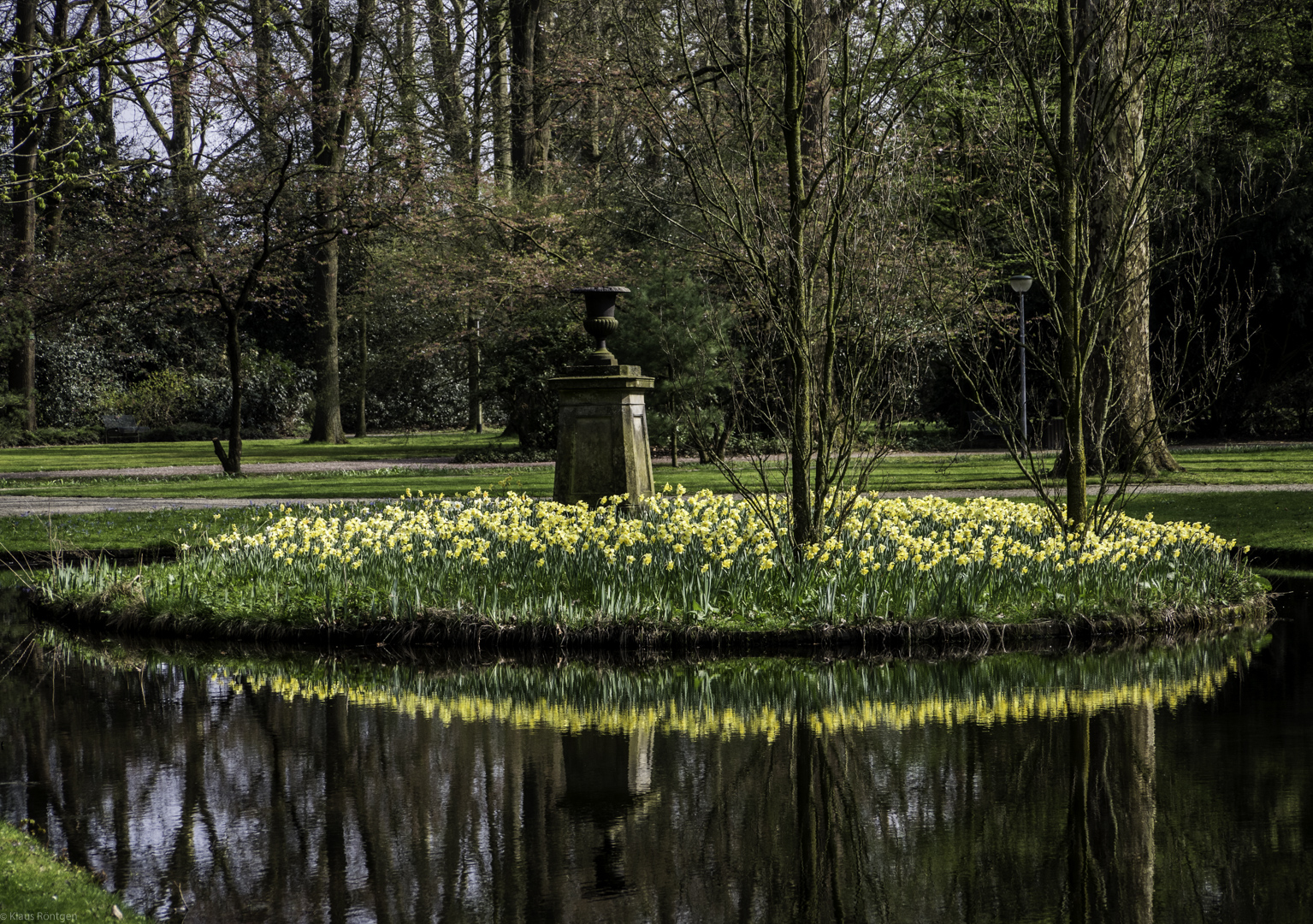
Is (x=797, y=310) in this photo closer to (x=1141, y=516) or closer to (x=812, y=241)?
(x=812, y=241)

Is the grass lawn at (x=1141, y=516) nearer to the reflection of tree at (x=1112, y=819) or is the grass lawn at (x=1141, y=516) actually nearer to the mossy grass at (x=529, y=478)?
the mossy grass at (x=529, y=478)

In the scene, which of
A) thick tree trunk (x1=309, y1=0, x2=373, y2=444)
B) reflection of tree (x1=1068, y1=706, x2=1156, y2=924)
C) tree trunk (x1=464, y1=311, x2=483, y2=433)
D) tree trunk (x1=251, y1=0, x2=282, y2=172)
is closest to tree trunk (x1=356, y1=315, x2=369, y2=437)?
thick tree trunk (x1=309, y1=0, x2=373, y2=444)

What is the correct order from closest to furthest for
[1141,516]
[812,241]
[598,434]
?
[812,241] → [598,434] → [1141,516]

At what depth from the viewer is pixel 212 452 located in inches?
1056

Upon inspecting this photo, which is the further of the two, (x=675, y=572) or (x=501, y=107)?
(x=501, y=107)

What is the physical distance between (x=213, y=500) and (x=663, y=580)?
8.72m

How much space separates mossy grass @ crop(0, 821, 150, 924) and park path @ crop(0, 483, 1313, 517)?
387 inches

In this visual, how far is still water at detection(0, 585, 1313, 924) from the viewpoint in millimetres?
3512

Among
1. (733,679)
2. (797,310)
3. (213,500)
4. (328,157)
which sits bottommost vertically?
(733,679)

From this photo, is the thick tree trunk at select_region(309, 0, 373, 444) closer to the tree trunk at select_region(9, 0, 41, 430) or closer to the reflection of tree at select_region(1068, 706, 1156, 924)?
the tree trunk at select_region(9, 0, 41, 430)

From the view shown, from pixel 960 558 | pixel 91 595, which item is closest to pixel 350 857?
pixel 960 558

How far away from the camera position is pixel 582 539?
8.68 meters

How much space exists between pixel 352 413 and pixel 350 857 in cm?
3541

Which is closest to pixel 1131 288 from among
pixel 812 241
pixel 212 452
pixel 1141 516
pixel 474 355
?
pixel 1141 516
